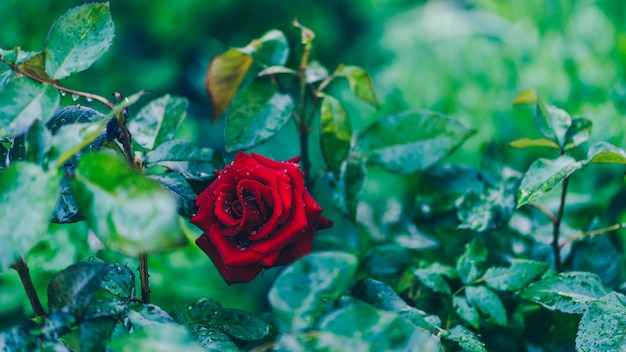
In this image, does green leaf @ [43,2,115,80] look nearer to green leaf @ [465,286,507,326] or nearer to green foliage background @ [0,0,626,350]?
green foliage background @ [0,0,626,350]

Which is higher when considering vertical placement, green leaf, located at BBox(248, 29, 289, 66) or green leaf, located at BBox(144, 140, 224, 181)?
green leaf, located at BBox(248, 29, 289, 66)

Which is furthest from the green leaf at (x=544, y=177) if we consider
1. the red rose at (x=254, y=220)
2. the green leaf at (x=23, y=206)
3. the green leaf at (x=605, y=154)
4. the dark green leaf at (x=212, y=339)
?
the green leaf at (x=23, y=206)

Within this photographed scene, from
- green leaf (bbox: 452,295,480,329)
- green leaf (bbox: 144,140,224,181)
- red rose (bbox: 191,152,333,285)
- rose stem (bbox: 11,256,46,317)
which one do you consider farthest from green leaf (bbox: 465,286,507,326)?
rose stem (bbox: 11,256,46,317)

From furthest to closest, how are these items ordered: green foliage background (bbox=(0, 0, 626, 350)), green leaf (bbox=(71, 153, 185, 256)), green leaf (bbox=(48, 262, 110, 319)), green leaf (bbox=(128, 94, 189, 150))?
green foliage background (bbox=(0, 0, 626, 350))
green leaf (bbox=(128, 94, 189, 150))
green leaf (bbox=(48, 262, 110, 319))
green leaf (bbox=(71, 153, 185, 256))

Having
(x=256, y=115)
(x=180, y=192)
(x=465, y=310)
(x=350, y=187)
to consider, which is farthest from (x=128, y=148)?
(x=465, y=310)

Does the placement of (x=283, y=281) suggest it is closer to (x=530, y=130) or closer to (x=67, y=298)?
(x=67, y=298)

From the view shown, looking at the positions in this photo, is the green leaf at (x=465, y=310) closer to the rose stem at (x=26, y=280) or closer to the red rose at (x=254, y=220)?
the red rose at (x=254, y=220)

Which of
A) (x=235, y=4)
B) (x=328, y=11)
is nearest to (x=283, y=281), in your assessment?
(x=235, y=4)
